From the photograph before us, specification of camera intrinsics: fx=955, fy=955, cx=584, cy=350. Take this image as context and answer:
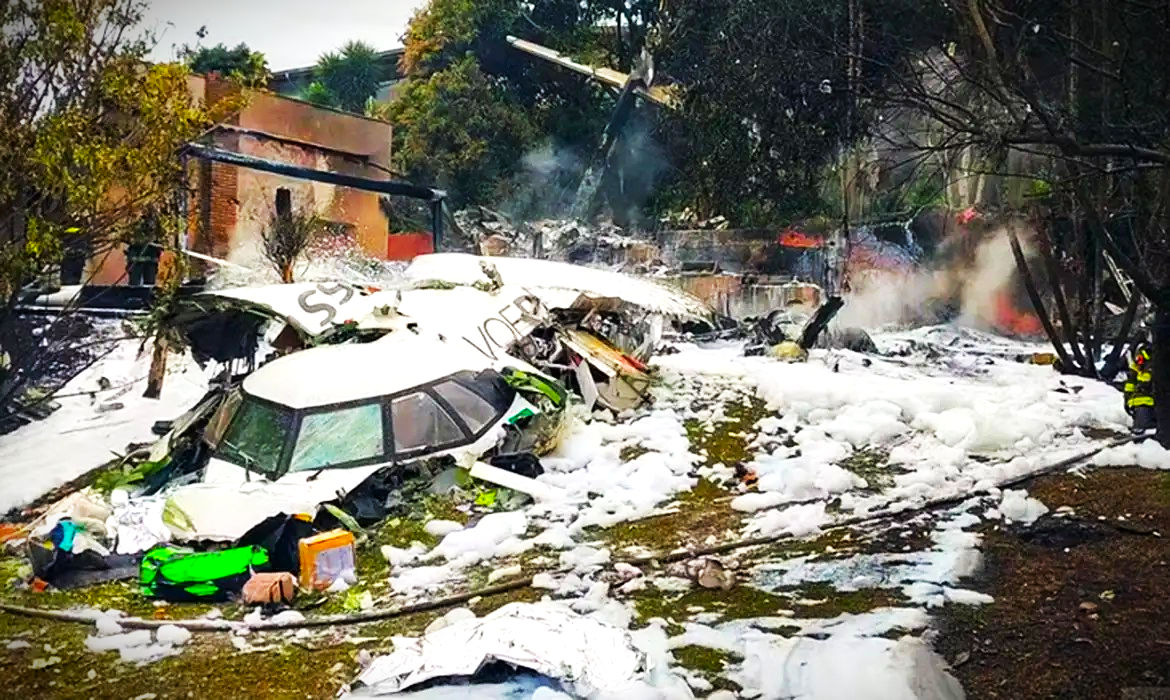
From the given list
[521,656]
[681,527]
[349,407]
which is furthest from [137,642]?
[681,527]

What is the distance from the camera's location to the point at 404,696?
11.3 ft

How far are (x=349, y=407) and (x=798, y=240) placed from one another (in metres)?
13.5

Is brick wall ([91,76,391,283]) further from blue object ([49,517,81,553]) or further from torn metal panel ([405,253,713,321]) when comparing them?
blue object ([49,517,81,553])

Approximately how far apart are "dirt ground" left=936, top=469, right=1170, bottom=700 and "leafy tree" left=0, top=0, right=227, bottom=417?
454cm

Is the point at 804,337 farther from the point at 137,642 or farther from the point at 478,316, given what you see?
the point at 137,642

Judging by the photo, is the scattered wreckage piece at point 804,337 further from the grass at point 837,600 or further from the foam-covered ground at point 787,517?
the grass at point 837,600

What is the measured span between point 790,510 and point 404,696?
10.6 ft

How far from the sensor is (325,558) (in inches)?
202

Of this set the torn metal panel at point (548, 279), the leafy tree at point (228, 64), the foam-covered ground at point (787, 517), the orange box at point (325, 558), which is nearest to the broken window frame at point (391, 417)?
the foam-covered ground at point (787, 517)

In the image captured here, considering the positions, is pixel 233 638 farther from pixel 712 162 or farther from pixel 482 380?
pixel 712 162

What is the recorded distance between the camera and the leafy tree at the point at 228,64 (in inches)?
216

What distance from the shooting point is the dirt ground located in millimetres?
3500

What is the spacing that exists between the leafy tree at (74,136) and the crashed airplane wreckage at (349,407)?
1.39 metres

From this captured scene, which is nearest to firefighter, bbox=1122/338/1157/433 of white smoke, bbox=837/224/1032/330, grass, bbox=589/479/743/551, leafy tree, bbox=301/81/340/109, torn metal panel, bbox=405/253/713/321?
grass, bbox=589/479/743/551
